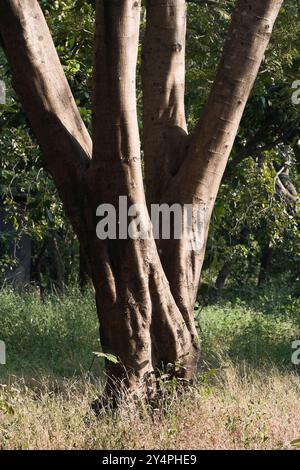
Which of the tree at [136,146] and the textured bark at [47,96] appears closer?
the textured bark at [47,96]

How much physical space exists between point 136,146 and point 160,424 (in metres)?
1.95

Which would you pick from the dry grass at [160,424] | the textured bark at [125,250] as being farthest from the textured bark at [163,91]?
the dry grass at [160,424]

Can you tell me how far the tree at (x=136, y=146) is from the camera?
654 centimetres

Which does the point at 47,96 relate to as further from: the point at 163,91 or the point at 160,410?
the point at 160,410

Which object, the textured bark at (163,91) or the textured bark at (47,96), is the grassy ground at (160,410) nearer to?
the textured bark at (47,96)

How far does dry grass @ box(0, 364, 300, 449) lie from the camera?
6.26 meters

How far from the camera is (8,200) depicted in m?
14.4

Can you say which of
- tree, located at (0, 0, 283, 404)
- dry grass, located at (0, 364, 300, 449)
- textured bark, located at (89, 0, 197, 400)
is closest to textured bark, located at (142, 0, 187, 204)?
tree, located at (0, 0, 283, 404)

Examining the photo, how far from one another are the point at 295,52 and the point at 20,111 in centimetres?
354

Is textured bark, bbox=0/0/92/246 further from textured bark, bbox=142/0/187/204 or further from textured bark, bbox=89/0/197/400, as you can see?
textured bark, bbox=142/0/187/204

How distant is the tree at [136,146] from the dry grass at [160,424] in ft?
1.01

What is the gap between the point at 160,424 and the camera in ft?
21.5

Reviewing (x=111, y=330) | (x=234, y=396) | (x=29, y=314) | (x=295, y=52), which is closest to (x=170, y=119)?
(x=111, y=330)

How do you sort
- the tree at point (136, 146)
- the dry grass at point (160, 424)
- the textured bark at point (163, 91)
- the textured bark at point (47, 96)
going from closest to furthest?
the dry grass at point (160, 424) → the textured bark at point (47, 96) → the tree at point (136, 146) → the textured bark at point (163, 91)
